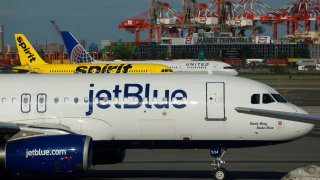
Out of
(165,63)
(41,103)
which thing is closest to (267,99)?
(41,103)

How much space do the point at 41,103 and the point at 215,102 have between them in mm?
4859

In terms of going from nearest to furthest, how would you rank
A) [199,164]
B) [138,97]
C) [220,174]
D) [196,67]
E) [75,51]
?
[220,174] < [138,97] < [199,164] < [75,51] < [196,67]

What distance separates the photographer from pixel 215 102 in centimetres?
2052

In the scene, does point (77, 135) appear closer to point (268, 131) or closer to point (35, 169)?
point (35, 169)

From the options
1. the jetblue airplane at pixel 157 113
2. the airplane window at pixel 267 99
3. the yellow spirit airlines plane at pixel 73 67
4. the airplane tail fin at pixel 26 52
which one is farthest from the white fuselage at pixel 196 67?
the airplane window at pixel 267 99

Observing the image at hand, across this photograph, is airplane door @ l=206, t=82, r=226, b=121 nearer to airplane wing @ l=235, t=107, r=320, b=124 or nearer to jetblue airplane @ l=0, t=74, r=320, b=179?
jetblue airplane @ l=0, t=74, r=320, b=179

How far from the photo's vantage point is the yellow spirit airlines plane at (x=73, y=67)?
2633 inches

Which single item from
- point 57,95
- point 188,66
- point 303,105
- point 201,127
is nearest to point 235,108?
point 201,127

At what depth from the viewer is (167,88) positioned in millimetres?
20844

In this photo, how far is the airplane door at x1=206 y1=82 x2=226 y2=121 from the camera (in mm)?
20438

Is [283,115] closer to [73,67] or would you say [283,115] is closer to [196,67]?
[73,67]

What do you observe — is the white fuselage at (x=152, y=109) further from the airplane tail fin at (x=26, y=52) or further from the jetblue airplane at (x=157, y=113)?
the airplane tail fin at (x=26, y=52)

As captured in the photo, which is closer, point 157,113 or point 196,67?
point 157,113

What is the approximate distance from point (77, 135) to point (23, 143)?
54.8 inches
